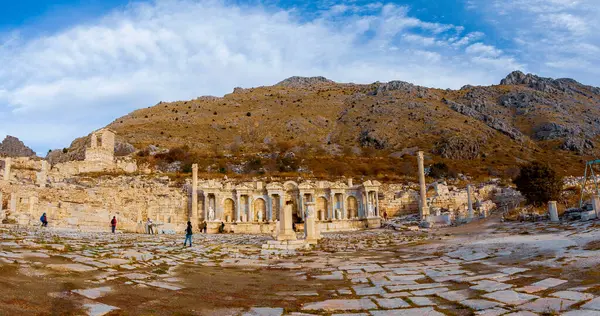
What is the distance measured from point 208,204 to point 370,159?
105 feet

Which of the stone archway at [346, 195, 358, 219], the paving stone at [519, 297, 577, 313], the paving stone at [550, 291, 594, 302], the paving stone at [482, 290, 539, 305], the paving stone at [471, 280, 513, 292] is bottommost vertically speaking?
the paving stone at [471, 280, 513, 292]

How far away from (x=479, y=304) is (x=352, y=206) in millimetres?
32336

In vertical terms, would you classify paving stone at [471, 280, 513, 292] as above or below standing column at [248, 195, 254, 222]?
below

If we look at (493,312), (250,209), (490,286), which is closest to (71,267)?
(493,312)

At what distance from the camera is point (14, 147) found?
6112 cm

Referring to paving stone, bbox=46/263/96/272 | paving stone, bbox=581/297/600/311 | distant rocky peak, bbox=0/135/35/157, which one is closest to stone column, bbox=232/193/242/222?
paving stone, bbox=46/263/96/272

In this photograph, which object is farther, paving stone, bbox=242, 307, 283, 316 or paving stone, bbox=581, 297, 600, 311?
paving stone, bbox=242, 307, 283, 316

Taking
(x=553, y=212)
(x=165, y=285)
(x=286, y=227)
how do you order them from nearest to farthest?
(x=165, y=285)
(x=286, y=227)
(x=553, y=212)

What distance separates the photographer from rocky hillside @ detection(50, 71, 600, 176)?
217 feet

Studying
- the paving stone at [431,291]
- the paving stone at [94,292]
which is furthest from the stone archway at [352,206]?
the paving stone at [94,292]

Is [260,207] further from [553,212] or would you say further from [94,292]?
[94,292]

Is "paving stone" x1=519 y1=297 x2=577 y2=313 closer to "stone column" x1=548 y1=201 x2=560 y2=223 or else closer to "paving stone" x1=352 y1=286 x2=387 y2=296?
"paving stone" x1=352 y1=286 x2=387 y2=296

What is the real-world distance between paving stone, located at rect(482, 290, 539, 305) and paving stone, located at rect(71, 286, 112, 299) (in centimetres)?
570

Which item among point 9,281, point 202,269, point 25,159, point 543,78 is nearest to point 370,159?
point 25,159
